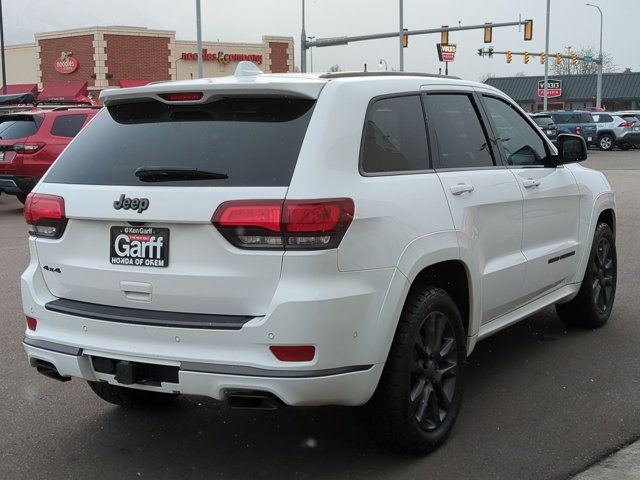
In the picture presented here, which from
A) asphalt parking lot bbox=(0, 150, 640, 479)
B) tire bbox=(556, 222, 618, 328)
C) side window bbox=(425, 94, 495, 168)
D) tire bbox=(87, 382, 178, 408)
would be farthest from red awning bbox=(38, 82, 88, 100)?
side window bbox=(425, 94, 495, 168)

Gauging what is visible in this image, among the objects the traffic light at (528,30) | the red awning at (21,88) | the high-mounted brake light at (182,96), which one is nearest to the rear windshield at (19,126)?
the high-mounted brake light at (182,96)

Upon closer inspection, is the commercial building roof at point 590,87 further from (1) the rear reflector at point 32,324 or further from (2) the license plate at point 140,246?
(2) the license plate at point 140,246

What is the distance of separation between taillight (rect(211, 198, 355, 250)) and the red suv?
A: 11560mm

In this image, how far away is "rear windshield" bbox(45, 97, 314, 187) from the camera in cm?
342

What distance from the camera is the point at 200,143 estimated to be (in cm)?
359

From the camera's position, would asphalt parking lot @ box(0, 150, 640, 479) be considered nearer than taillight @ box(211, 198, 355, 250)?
No

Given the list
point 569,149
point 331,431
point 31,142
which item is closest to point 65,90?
point 31,142

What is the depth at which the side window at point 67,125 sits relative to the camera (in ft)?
48.3

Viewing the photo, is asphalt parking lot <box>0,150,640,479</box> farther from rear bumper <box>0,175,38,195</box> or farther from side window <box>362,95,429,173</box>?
rear bumper <box>0,175,38,195</box>

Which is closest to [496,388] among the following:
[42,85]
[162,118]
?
[162,118]

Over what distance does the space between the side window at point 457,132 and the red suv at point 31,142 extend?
10.7 m

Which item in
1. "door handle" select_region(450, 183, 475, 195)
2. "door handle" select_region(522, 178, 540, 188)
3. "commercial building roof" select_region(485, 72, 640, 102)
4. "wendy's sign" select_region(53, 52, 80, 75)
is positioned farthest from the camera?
"commercial building roof" select_region(485, 72, 640, 102)

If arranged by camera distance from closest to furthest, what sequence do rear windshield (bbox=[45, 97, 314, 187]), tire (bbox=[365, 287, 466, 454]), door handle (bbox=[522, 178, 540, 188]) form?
rear windshield (bbox=[45, 97, 314, 187]) < tire (bbox=[365, 287, 466, 454]) < door handle (bbox=[522, 178, 540, 188])

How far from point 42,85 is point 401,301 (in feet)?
151
